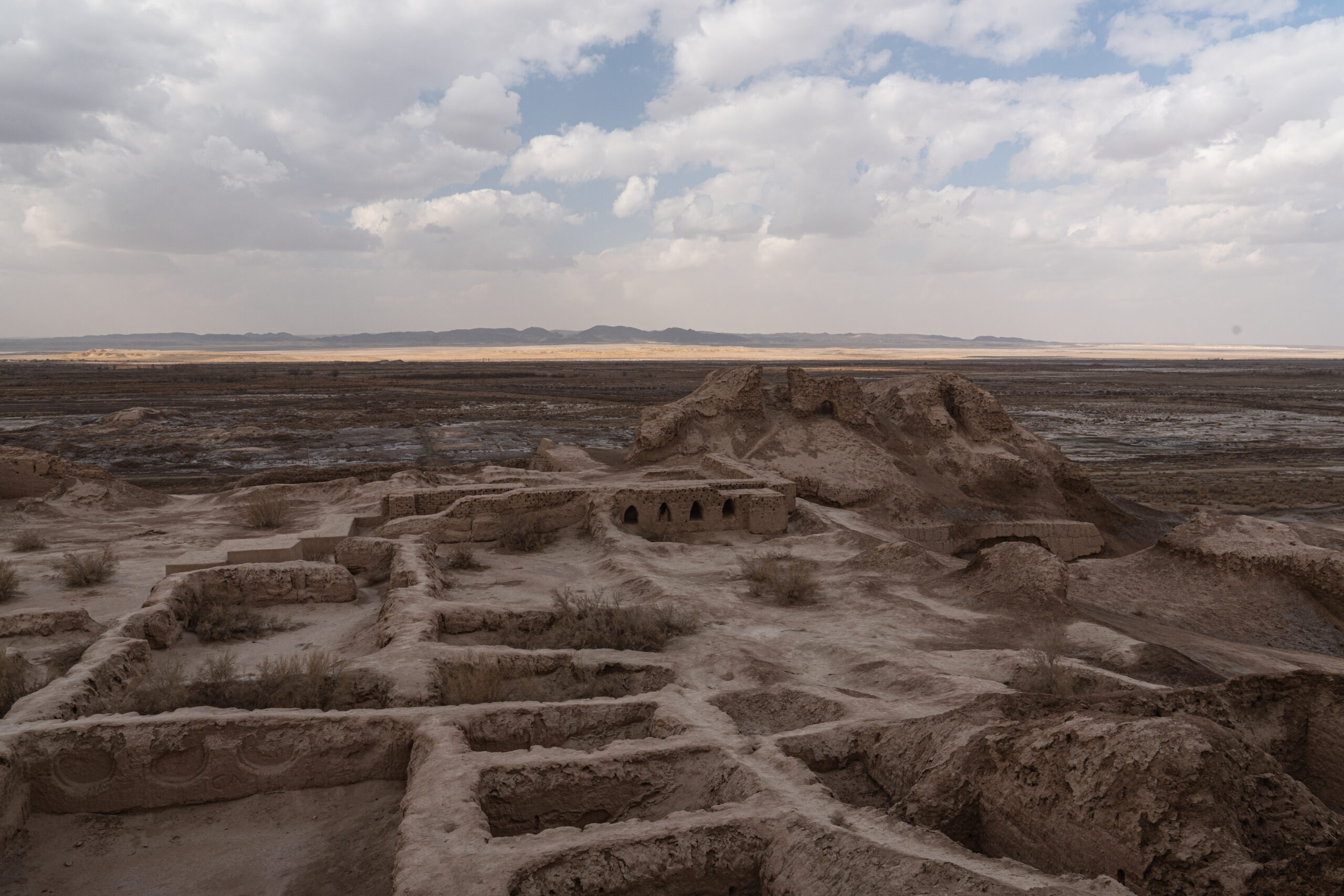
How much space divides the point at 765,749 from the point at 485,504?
299 inches

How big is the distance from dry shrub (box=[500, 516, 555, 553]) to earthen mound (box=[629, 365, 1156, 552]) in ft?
16.1

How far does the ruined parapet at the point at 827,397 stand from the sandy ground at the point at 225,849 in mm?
12688

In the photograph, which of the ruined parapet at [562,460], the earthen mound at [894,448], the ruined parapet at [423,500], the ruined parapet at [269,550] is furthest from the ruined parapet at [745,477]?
the ruined parapet at [269,550]

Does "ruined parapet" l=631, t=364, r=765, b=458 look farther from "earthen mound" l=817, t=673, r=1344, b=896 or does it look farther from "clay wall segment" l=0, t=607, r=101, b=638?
"earthen mound" l=817, t=673, r=1344, b=896

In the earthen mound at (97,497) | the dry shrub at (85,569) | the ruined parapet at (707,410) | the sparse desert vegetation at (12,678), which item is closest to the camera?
the sparse desert vegetation at (12,678)

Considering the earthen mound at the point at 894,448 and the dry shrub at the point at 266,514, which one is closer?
the dry shrub at the point at 266,514

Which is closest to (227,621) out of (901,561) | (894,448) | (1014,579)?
(901,561)

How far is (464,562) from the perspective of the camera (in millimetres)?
10250

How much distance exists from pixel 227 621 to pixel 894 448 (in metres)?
12.3

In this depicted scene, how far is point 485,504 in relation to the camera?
11.6m

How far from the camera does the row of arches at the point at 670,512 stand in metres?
12.3

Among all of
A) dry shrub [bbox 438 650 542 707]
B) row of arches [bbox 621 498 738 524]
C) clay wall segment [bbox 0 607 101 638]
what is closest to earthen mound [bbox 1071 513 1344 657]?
row of arches [bbox 621 498 738 524]

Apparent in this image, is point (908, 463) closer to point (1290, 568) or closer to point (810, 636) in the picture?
point (1290, 568)

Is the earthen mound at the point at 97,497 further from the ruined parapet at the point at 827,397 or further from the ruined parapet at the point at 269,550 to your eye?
the ruined parapet at the point at 827,397
